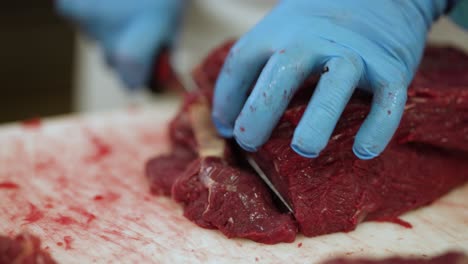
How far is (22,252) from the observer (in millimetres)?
2170

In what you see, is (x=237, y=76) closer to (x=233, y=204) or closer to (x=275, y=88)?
(x=275, y=88)

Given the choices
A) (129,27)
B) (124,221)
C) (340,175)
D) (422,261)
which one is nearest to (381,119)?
(340,175)

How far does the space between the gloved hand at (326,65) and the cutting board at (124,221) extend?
0.46 m

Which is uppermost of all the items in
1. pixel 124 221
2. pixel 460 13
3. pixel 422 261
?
pixel 460 13

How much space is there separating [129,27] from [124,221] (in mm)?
2408

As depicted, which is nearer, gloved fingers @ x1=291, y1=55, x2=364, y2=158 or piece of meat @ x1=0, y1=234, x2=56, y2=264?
piece of meat @ x1=0, y1=234, x2=56, y2=264

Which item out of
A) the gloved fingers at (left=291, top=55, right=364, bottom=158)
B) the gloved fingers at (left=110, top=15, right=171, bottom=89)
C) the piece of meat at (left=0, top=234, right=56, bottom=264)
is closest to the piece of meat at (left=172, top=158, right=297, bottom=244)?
the gloved fingers at (left=291, top=55, right=364, bottom=158)

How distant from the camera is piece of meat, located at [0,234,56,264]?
2.15m

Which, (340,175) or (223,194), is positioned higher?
(340,175)

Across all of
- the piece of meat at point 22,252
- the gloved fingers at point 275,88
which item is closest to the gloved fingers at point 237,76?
the gloved fingers at point 275,88

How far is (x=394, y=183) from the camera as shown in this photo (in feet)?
9.07

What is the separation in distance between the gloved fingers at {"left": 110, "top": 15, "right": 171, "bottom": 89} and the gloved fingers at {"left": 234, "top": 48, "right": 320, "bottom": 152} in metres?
2.10

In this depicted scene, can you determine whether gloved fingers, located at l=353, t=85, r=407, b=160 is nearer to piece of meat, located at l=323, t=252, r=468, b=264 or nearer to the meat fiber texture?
the meat fiber texture

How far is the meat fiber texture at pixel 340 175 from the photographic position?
2.57 metres
